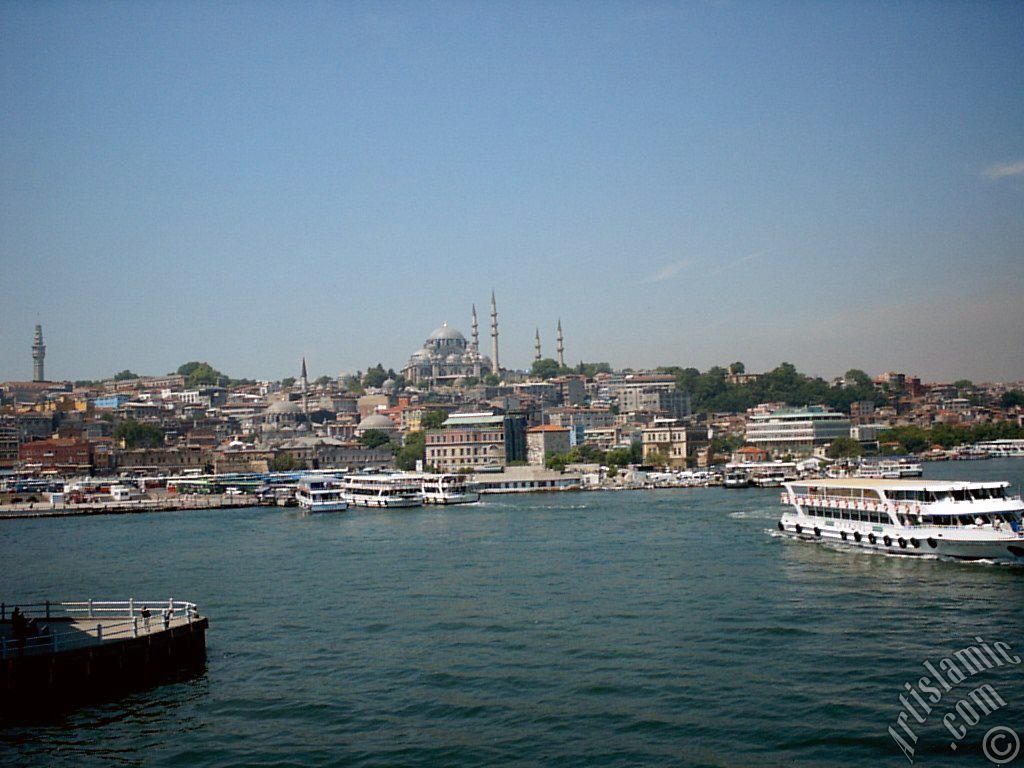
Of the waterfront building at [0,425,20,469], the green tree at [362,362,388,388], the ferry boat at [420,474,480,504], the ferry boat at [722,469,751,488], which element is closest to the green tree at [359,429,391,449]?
the waterfront building at [0,425,20,469]

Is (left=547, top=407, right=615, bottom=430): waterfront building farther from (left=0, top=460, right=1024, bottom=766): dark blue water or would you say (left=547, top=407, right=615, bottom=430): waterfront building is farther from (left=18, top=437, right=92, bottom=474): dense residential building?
(left=0, top=460, right=1024, bottom=766): dark blue water

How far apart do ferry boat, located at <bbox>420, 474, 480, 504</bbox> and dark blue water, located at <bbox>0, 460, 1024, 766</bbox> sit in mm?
16646

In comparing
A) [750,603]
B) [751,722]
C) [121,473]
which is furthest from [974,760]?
[121,473]

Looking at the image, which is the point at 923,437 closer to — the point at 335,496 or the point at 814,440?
the point at 814,440

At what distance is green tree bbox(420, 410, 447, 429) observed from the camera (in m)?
76.2

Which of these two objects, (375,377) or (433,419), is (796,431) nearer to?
(433,419)

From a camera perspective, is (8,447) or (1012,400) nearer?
(8,447)

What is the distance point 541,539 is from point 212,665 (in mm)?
13032

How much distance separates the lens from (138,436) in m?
73.4

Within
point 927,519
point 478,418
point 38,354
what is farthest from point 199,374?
point 927,519

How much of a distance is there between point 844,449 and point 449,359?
205 feet

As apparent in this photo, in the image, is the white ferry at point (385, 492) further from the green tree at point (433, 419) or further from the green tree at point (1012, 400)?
the green tree at point (1012, 400)

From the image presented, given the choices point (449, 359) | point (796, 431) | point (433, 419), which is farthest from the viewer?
point (449, 359)

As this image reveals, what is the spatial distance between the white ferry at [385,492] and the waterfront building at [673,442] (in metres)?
25.7
